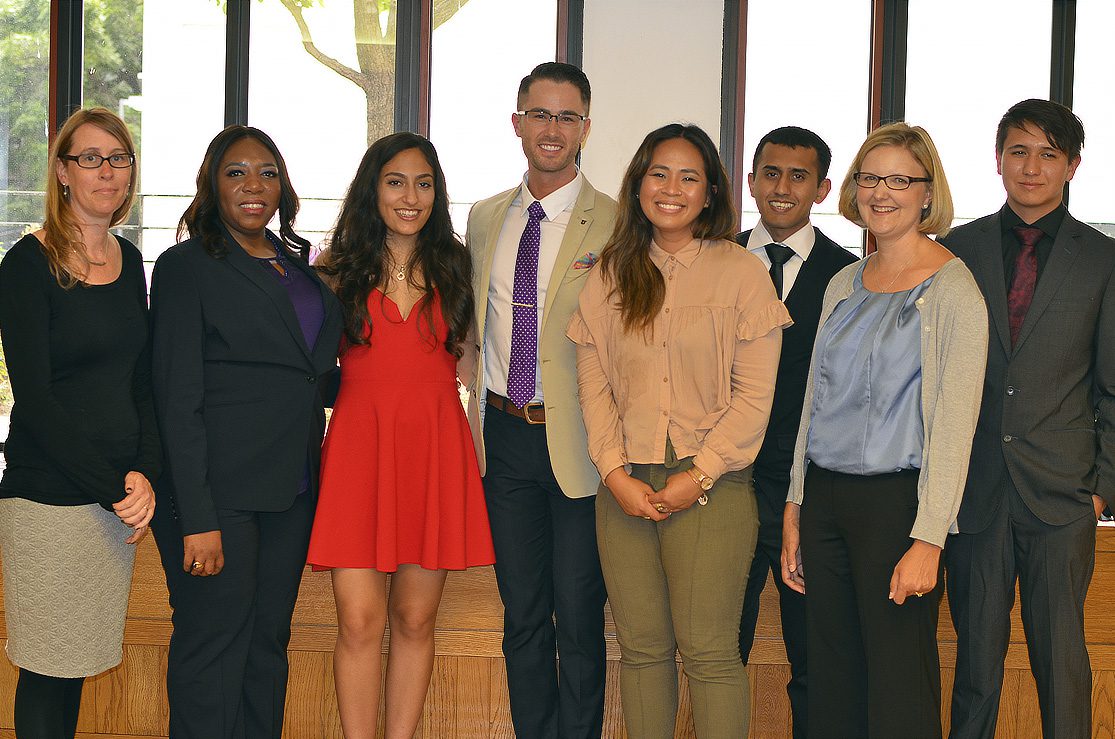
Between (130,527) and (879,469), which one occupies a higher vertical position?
(879,469)

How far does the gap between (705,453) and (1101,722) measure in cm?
180

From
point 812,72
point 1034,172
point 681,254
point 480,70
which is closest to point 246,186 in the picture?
point 681,254

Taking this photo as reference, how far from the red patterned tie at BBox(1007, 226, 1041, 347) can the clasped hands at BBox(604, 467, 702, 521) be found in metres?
0.90

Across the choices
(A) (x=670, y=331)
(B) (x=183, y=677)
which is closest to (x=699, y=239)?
(A) (x=670, y=331)

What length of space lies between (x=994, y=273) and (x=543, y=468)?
1.24m

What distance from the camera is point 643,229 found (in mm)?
2518

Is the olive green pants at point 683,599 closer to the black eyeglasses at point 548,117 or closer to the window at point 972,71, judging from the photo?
the black eyeglasses at point 548,117

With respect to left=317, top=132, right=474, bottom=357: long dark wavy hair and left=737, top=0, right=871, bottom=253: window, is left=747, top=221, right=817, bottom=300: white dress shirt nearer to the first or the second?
left=317, top=132, right=474, bottom=357: long dark wavy hair

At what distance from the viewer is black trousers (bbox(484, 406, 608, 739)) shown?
265cm

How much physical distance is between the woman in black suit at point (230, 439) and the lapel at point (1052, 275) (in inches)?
66.8

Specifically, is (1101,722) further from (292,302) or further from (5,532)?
(5,532)

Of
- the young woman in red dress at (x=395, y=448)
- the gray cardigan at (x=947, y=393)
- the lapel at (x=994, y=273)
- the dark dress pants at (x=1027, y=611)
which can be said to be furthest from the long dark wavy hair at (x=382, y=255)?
the dark dress pants at (x=1027, y=611)

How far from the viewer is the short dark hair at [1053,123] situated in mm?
2582

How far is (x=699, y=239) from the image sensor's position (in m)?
2.48
